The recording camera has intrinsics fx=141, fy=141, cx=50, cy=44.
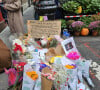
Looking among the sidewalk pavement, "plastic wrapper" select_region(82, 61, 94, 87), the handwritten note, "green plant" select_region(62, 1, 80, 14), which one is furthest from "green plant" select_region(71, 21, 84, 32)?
"plastic wrapper" select_region(82, 61, 94, 87)

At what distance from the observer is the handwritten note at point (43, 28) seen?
3.40m

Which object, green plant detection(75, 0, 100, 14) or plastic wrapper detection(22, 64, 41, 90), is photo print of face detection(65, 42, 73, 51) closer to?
plastic wrapper detection(22, 64, 41, 90)

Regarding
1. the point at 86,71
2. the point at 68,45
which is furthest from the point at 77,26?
the point at 86,71

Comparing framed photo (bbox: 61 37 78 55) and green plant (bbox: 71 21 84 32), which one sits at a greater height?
framed photo (bbox: 61 37 78 55)

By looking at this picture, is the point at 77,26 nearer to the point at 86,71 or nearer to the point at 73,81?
the point at 86,71

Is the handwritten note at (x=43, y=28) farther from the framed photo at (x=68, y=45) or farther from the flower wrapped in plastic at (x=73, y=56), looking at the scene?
the flower wrapped in plastic at (x=73, y=56)

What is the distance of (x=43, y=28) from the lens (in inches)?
136

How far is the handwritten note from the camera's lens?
11.2ft

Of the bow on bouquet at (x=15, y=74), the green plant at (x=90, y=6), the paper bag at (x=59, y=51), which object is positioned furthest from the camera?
the green plant at (x=90, y=6)

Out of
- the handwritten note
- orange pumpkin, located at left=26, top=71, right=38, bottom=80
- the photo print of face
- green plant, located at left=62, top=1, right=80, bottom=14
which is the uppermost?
green plant, located at left=62, top=1, right=80, bottom=14

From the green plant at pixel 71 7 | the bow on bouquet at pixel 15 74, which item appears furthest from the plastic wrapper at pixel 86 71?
the green plant at pixel 71 7

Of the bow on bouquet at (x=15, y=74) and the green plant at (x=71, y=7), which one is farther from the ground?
the green plant at (x=71, y=7)

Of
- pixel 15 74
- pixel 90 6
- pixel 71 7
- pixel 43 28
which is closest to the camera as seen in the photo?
pixel 15 74

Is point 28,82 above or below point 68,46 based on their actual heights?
below
